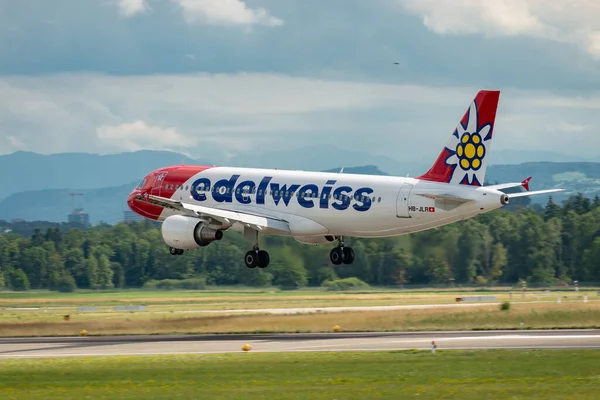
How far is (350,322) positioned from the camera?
76812 millimetres

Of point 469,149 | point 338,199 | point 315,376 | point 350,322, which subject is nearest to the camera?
point 315,376

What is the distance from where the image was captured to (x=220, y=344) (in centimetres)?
6412

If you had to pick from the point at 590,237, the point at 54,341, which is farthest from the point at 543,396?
the point at 590,237

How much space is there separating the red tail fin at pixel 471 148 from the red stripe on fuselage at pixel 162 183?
52.3 ft

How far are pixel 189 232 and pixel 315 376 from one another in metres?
27.4

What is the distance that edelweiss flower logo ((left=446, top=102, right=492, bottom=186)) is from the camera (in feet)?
220

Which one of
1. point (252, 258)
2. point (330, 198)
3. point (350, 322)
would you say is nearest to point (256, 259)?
point (252, 258)

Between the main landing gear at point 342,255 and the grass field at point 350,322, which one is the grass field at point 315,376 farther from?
the grass field at point 350,322

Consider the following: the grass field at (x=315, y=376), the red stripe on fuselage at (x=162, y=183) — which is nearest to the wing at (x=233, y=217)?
the red stripe on fuselage at (x=162, y=183)

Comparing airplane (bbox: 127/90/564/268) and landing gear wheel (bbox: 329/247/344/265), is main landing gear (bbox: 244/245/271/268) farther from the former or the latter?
landing gear wheel (bbox: 329/247/344/265)

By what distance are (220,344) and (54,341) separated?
1180cm

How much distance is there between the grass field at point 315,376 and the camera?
40.5 metres

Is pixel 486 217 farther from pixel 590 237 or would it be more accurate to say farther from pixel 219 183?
pixel 219 183

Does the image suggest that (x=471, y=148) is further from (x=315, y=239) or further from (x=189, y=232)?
(x=189, y=232)
